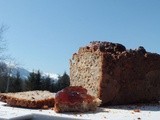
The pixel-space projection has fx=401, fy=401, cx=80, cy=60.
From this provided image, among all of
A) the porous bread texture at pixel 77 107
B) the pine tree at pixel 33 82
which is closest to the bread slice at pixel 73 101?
the porous bread texture at pixel 77 107

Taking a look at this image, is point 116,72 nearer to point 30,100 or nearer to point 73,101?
point 73,101

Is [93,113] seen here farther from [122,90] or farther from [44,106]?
[122,90]

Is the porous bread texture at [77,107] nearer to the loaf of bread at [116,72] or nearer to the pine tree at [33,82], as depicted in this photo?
the loaf of bread at [116,72]

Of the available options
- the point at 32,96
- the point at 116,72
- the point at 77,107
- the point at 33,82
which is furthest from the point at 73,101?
the point at 33,82

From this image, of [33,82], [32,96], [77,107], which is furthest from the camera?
[33,82]

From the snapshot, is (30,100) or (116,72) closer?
(30,100)

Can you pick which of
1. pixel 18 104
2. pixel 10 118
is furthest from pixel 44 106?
pixel 10 118
